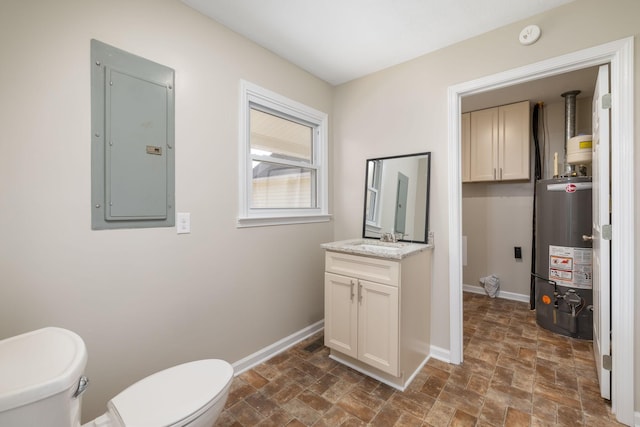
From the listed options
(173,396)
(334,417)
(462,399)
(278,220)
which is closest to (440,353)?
(462,399)

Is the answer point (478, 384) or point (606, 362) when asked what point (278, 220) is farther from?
point (606, 362)

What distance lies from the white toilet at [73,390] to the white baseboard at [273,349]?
801 millimetres

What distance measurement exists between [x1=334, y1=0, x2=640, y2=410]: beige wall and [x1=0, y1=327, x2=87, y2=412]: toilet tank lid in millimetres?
2202

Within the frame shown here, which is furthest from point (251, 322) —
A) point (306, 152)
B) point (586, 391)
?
point (586, 391)

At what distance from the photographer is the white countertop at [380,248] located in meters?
1.88

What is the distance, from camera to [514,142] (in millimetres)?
3344

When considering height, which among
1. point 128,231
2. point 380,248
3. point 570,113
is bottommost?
point 380,248

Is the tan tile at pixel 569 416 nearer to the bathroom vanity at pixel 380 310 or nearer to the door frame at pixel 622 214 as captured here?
the door frame at pixel 622 214

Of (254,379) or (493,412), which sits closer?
(493,412)

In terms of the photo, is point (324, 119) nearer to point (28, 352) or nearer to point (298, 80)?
point (298, 80)

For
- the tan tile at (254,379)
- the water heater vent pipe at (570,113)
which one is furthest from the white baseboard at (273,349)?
the water heater vent pipe at (570,113)

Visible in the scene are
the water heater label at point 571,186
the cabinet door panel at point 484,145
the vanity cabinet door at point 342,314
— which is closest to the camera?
the vanity cabinet door at point 342,314

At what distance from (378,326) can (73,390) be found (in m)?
1.59

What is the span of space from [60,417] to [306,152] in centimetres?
236
